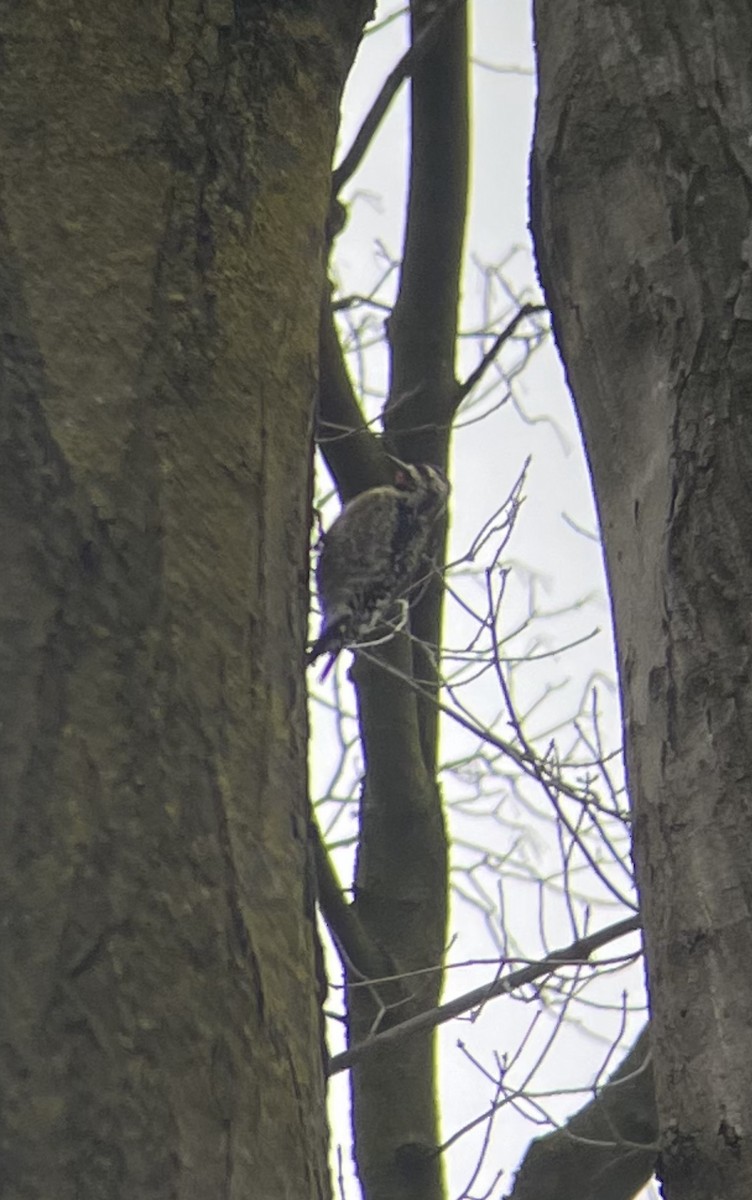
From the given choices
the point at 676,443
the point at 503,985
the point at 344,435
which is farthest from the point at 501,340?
the point at 676,443

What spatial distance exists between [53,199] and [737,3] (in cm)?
85

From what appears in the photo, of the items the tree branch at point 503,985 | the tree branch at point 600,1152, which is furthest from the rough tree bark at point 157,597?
the tree branch at point 600,1152

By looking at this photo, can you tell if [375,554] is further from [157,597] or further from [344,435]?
[157,597]

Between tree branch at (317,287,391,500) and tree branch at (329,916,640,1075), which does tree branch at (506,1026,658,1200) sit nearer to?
tree branch at (329,916,640,1075)

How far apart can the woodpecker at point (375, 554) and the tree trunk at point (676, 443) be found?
8.19ft

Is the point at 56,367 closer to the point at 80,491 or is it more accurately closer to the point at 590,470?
the point at 80,491

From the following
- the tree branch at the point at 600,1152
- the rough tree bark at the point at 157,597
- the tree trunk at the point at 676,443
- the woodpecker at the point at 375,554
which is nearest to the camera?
the rough tree bark at the point at 157,597

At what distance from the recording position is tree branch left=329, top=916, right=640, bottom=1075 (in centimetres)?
313

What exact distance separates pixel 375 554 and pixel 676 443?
325 cm

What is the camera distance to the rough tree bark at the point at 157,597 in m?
1.10

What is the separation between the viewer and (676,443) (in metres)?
1.51

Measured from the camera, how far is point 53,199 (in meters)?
1.48

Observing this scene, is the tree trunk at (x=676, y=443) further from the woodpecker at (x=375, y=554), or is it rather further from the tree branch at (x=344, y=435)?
the woodpecker at (x=375, y=554)

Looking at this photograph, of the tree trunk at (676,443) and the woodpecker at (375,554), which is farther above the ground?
the woodpecker at (375,554)
